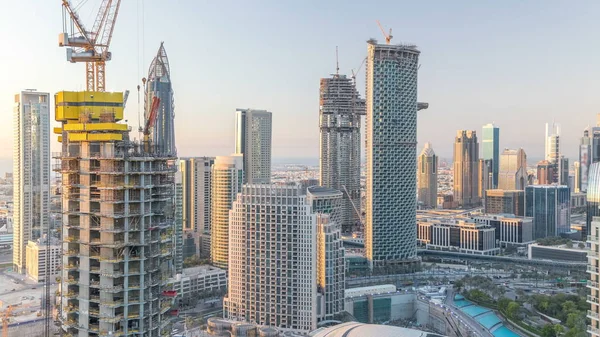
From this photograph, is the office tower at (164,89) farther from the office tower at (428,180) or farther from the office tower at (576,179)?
the office tower at (576,179)

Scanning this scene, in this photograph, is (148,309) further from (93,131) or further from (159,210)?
(93,131)

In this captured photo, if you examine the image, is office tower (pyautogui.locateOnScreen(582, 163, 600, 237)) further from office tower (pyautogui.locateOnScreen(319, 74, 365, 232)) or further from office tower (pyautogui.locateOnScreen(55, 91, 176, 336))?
office tower (pyautogui.locateOnScreen(319, 74, 365, 232))

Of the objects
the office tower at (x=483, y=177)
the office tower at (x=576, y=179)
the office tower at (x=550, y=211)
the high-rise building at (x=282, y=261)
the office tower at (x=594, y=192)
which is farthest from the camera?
A: the office tower at (x=483, y=177)

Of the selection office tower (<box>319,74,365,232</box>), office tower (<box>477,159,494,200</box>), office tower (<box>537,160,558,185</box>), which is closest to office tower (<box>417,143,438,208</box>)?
office tower (<box>477,159,494,200</box>)

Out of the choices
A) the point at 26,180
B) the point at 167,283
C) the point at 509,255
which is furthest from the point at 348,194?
the point at 167,283

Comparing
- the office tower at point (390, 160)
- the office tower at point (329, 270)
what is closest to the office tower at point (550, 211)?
the office tower at point (390, 160)

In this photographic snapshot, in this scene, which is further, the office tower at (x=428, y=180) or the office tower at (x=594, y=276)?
the office tower at (x=428, y=180)
